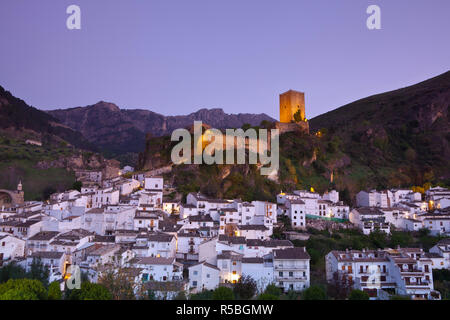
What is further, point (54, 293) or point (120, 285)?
point (120, 285)

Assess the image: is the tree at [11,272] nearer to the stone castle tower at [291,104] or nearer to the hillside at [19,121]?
the stone castle tower at [291,104]

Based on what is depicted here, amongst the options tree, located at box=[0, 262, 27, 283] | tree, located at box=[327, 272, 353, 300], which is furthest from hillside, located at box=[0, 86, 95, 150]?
tree, located at box=[327, 272, 353, 300]

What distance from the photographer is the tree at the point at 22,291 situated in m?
17.5

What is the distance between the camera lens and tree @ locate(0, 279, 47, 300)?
1745 cm

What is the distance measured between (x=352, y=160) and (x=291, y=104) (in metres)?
22.1

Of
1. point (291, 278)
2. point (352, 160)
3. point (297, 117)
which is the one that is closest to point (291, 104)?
point (297, 117)

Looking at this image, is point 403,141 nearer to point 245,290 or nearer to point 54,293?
point 245,290

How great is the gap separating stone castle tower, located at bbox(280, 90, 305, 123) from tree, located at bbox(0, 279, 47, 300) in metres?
72.9

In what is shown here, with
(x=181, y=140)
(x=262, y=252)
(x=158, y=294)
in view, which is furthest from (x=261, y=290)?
(x=181, y=140)

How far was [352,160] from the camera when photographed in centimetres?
7519

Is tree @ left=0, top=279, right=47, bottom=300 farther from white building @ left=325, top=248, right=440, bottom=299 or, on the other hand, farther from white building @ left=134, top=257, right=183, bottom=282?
white building @ left=325, top=248, right=440, bottom=299

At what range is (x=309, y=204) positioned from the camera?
47.7m

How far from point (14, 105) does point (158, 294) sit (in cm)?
9900

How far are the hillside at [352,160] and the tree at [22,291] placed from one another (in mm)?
30027
